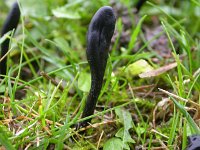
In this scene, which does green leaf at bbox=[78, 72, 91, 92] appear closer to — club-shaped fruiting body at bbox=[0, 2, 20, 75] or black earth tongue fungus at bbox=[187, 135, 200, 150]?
club-shaped fruiting body at bbox=[0, 2, 20, 75]

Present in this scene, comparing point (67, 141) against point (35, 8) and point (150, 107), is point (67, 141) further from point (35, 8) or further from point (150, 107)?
point (35, 8)

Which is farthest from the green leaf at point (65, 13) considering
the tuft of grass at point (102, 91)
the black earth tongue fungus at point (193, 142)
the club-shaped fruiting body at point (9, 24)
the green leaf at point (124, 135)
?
the black earth tongue fungus at point (193, 142)

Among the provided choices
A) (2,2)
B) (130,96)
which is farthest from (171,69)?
(2,2)

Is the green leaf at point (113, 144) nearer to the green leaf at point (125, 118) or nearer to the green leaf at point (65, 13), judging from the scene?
the green leaf at point (125, 118)

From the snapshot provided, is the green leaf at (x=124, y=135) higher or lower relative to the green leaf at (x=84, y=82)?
lower

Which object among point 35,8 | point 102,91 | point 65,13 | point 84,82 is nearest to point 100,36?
point 102,91

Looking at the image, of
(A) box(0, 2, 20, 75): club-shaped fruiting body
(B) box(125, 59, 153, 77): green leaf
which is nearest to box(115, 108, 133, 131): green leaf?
(B) box(125, 59, 153, 77): green leaf
